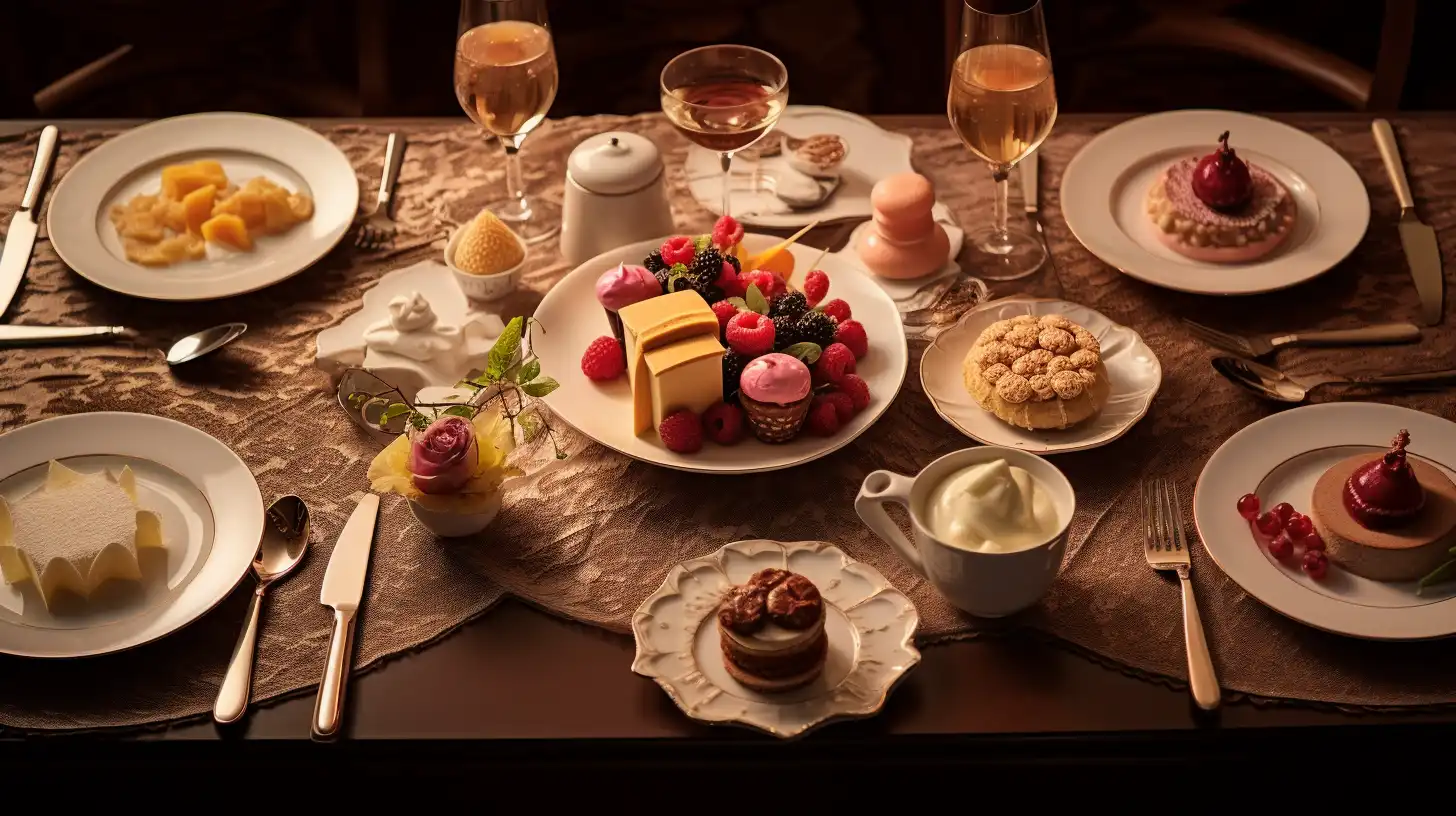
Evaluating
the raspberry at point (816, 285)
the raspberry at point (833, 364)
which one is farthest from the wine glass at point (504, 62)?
the raspberry at point (833, 364)

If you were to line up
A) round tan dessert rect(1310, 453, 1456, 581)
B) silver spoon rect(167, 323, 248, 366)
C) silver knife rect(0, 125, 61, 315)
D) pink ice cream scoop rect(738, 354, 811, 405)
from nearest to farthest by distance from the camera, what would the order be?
1. round tan dessert rect(1310, 453, 1456, 581)
2. pink ice cream scoop rect(738, 354, 811, 405)
3. silver spoon rect(167, 323, 248, 366)
4. silver knife rect(0, 125, 61, 315)

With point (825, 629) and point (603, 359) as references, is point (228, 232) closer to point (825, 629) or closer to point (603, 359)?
point (603, 359)

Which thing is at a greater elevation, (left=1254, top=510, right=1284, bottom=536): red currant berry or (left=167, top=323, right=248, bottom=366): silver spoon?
(left=1254, top=510, right=1284, bottom=536): red currant berry

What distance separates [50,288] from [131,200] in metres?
0.17

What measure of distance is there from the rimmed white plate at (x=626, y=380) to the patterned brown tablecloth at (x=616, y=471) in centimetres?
4

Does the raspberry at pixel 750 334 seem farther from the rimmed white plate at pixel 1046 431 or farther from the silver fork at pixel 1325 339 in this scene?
the silver fork at pixel 1325 339

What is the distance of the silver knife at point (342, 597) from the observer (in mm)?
1181

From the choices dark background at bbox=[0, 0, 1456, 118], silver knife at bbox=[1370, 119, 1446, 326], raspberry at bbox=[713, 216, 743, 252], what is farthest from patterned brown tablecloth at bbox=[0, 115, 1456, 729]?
dark background at bbox=[0, 0, 1456, 118]

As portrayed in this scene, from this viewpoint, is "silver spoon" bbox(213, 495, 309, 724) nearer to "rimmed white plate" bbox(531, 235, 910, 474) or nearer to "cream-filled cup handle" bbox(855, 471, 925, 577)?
"rimmed white plate" bbox(531, 235, 910, 474)

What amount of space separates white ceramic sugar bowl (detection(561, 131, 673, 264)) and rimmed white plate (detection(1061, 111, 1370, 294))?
1.78 feet

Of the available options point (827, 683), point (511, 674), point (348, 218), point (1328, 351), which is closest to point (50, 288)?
point (348, 218)

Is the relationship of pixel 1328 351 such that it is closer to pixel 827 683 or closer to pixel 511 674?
pixel 827 683

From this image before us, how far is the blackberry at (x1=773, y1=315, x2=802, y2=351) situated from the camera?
144 centimetres

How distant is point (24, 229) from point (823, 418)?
3.70 ft
